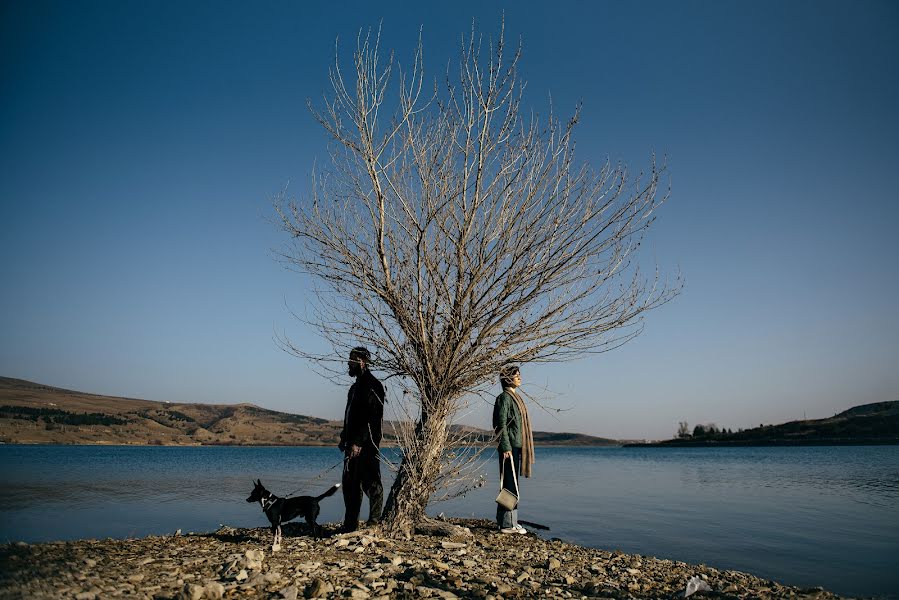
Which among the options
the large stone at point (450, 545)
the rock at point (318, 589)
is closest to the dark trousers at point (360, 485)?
the large stone at point (450, 545)

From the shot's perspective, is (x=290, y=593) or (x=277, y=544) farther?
(x=277, y=544)

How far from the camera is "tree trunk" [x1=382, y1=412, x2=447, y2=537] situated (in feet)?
23.9

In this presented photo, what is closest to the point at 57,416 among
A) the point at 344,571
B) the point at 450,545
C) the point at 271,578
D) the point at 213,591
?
the point at 450,545

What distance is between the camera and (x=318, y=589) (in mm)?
4402

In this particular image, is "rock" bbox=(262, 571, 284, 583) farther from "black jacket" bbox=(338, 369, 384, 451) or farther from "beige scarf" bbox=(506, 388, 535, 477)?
"beige scarf" bbox=(506, 388, 535, 477)

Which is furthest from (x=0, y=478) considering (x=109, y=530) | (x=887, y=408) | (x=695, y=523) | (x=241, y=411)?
(x=887, y=408)

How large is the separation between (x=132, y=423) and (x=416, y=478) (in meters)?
95.8

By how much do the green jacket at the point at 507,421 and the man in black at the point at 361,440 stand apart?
6.27 feet

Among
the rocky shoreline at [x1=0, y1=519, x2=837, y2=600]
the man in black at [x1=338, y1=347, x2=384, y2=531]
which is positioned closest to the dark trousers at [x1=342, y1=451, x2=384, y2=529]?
the man in black at [x1=338, y1=347, x2=384, y2=531]

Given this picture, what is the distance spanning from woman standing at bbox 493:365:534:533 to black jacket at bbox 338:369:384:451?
1.90m

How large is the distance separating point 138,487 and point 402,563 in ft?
62.6

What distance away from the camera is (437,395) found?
7.56m

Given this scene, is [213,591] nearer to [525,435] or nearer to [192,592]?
[192,592]

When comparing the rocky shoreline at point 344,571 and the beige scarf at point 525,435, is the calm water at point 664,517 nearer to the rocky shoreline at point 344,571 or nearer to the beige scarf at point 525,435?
the beige scarf at point 525,435
